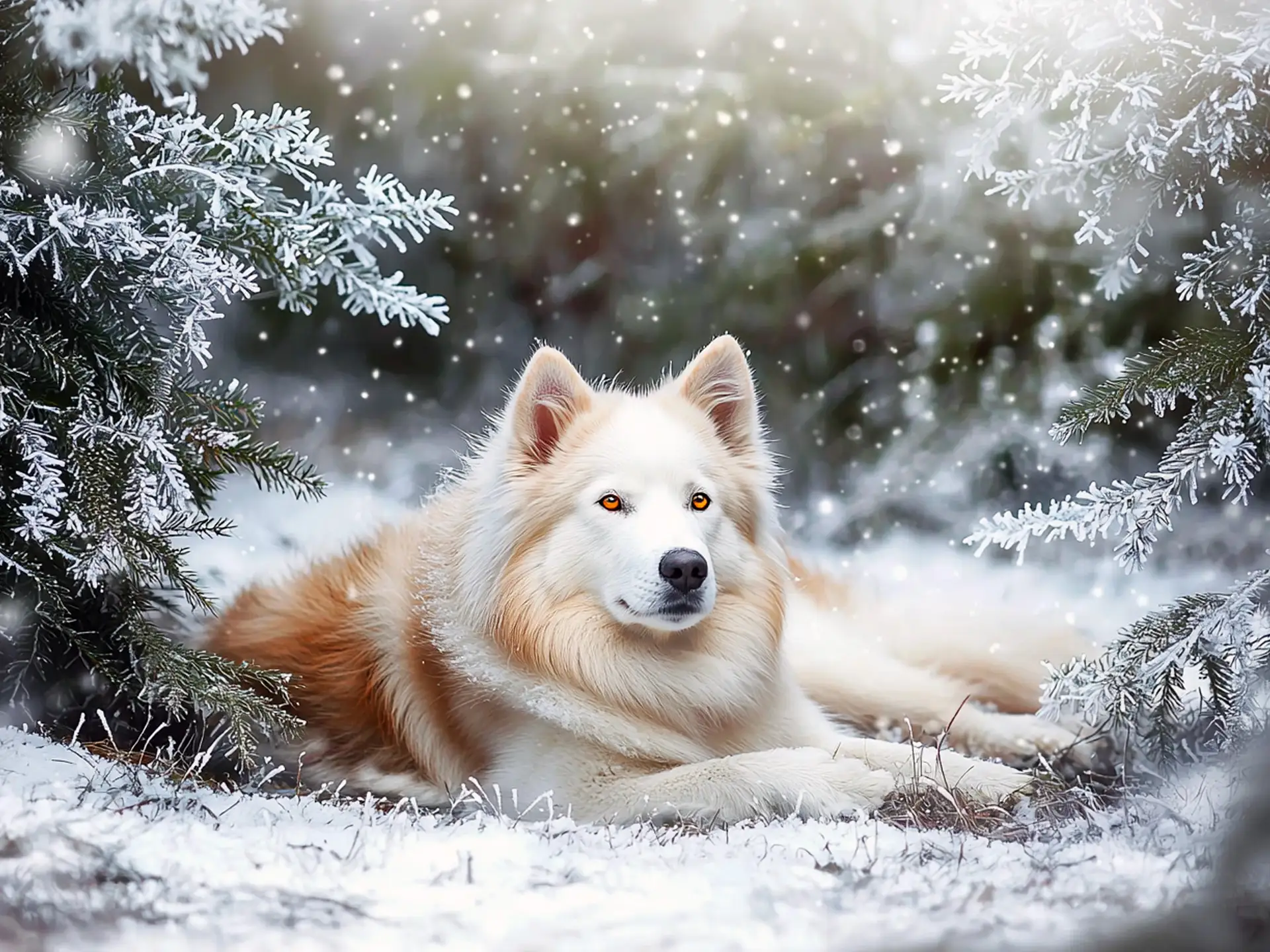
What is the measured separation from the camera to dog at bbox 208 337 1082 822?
2008 millimetres

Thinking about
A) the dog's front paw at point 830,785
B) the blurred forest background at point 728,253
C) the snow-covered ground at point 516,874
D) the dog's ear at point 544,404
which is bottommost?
the snow-covered ground at point 516,874

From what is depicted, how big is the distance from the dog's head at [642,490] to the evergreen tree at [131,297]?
33cm

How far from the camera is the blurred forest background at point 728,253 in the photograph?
305 centimetres

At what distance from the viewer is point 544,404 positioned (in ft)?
7.11

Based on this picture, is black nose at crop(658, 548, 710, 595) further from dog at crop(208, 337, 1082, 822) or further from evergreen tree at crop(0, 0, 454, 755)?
evergreen tree at crop(0, 0, 454, 755)

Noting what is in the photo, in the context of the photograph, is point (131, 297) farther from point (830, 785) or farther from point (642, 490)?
point (830, 785)

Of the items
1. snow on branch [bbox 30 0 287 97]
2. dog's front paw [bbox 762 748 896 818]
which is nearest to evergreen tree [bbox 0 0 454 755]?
snow on branch [bbox 30 0 287 97]

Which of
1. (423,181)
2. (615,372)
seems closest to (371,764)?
(615,372)

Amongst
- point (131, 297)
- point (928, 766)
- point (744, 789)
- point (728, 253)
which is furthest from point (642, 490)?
point (728, 253)

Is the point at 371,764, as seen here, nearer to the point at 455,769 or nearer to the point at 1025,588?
the point at 455,769

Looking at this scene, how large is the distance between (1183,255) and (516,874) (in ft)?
5.20

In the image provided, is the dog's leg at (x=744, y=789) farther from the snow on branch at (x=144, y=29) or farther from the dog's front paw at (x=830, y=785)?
the snow on branch at (x=144, y=29)

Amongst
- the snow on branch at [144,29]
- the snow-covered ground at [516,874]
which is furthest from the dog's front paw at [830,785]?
the snow on branch at [144,29]

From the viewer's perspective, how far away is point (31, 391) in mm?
1874
